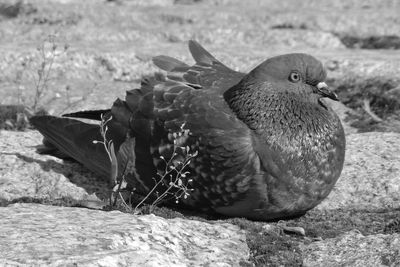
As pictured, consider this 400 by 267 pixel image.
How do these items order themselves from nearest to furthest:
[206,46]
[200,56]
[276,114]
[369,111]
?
[276,114]
[200,56]
[369,111]
[206,46]

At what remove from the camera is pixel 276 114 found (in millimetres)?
5312

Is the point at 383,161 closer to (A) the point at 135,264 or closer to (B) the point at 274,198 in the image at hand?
(B) the point at 274,198

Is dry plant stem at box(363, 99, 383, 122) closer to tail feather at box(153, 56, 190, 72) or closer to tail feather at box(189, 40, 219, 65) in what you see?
tail feather at box(189, 40, 219, 65)

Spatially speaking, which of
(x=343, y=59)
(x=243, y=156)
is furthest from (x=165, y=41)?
(x=243, y=156)

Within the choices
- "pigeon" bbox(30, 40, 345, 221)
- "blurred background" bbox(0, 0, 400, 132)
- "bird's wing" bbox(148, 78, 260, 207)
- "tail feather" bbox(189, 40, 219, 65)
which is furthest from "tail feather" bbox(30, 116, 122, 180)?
"tail feather" bbox(189, 40, 219, 65)

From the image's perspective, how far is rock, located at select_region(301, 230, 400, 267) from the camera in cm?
429

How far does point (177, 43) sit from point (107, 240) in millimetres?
5436

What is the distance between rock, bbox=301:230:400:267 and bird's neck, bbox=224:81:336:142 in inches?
33.4

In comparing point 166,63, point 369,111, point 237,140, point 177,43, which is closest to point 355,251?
point 237,140

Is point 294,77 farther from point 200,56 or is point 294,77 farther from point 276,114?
point 200,56

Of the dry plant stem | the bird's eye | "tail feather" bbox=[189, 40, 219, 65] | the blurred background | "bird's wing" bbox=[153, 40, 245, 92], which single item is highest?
the bird's eye

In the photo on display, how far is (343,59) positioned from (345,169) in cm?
246

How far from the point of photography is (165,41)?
31.8ft

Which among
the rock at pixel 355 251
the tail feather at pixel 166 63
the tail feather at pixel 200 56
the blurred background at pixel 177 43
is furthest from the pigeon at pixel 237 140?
the blurred background at pixel 177 43
